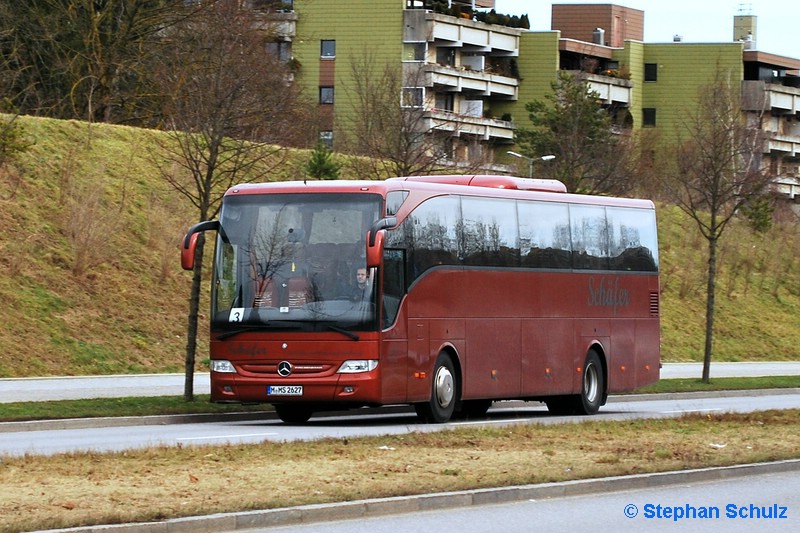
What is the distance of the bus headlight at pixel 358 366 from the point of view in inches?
920

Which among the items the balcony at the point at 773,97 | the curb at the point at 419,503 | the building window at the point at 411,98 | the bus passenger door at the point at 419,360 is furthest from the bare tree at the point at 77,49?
the balcony at the point at 773,97

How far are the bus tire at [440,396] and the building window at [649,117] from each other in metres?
84.3

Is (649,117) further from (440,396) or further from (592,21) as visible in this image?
(440,396)

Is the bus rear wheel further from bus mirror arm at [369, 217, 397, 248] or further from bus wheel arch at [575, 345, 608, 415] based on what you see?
bus mirror arm at [369, 217, 397, 248]

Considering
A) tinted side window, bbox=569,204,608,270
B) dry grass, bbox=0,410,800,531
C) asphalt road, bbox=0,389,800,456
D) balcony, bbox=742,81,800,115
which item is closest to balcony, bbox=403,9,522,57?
balcony, bbox=742,81,800,115

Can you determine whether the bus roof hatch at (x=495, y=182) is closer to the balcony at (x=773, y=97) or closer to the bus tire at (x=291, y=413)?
the bus tire at (x=291, y=413)

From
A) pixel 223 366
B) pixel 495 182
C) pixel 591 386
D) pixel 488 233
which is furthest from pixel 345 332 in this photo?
pixel 591 386

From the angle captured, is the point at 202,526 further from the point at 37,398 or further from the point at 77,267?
the point at 77,267

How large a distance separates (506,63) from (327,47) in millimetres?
11873

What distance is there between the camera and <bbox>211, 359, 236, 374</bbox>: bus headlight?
23938mm

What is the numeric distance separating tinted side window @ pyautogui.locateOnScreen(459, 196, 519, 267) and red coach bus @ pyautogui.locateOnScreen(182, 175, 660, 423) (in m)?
0.03

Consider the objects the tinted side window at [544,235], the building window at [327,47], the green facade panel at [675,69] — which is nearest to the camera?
the tinted side window at [544,235]

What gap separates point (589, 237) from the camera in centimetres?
2928

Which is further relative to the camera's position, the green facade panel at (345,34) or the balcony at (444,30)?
the green facade panel at (345,34)
